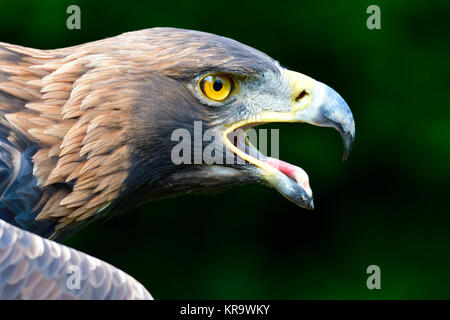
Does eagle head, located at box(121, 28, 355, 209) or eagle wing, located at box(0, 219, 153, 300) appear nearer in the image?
eagle wing, located at box(0, 219, 153, 300)

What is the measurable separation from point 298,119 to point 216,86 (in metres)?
0.32

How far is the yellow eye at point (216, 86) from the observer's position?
9.22 ft

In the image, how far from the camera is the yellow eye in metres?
2.81

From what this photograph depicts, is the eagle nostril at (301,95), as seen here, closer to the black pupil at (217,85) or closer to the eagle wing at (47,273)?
the black pupil at (217,85)

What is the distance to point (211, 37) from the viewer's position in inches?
112

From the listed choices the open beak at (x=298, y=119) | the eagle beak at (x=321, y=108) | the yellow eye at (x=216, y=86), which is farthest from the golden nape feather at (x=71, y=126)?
the eagle beak at (x=321, y=108)

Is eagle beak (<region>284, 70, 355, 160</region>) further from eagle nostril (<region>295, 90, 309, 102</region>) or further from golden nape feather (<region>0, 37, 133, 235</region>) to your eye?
golden nape feather (<region>0, 37, 133, 235</region>)

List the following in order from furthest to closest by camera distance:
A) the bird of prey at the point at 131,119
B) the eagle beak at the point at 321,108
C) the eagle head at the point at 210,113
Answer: the eagle beak at the point at 321,108 → the eagle head at the point at 210,113 → the bird of prey at the point at 131,119

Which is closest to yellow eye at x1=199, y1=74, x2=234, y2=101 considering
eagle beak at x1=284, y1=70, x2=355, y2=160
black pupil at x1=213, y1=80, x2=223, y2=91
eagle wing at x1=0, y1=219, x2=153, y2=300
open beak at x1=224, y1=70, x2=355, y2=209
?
black pupil at x1=213, y1=80, x2=223, y2=91

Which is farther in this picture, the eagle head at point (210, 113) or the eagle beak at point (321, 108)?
the eagle beak at point (321, 108)

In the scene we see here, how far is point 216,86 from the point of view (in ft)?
9.28

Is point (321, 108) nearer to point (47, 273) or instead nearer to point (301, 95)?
point (301, 95)

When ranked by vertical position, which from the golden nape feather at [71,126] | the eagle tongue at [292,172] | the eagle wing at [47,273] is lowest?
the eagle wing at [47,273]

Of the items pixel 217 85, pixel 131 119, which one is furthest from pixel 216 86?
pixel 131 119
